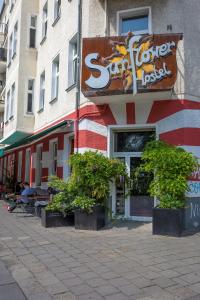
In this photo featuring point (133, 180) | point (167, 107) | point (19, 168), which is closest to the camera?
point (167, 107)

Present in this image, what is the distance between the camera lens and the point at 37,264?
253 inches

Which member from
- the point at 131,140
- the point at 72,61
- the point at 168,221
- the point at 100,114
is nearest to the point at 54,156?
the point at 72,61

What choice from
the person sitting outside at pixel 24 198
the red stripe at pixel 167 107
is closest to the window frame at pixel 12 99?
the person sitting outside at pixel 24 198

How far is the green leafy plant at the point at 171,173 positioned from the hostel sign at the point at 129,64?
1.94m

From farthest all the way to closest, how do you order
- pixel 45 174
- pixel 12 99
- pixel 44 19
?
pixel 12 99 → pixel 44 19 → pixel 45 174

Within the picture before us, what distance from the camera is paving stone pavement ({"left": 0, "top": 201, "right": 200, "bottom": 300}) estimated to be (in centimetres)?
500

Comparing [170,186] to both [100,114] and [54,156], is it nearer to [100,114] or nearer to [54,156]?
[100,114]

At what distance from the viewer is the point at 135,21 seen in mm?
11844

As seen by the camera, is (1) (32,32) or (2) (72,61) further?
(1) (32,32)

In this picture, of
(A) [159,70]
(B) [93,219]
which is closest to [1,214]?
(B) [93,219]

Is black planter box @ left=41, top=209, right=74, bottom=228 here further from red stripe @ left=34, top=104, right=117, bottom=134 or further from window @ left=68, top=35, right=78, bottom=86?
window @ left=68, top=35, right=78, bottom=86

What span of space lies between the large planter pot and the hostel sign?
11.0ft

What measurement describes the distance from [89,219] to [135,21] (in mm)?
6574

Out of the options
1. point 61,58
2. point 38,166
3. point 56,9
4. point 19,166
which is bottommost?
point 38,166
